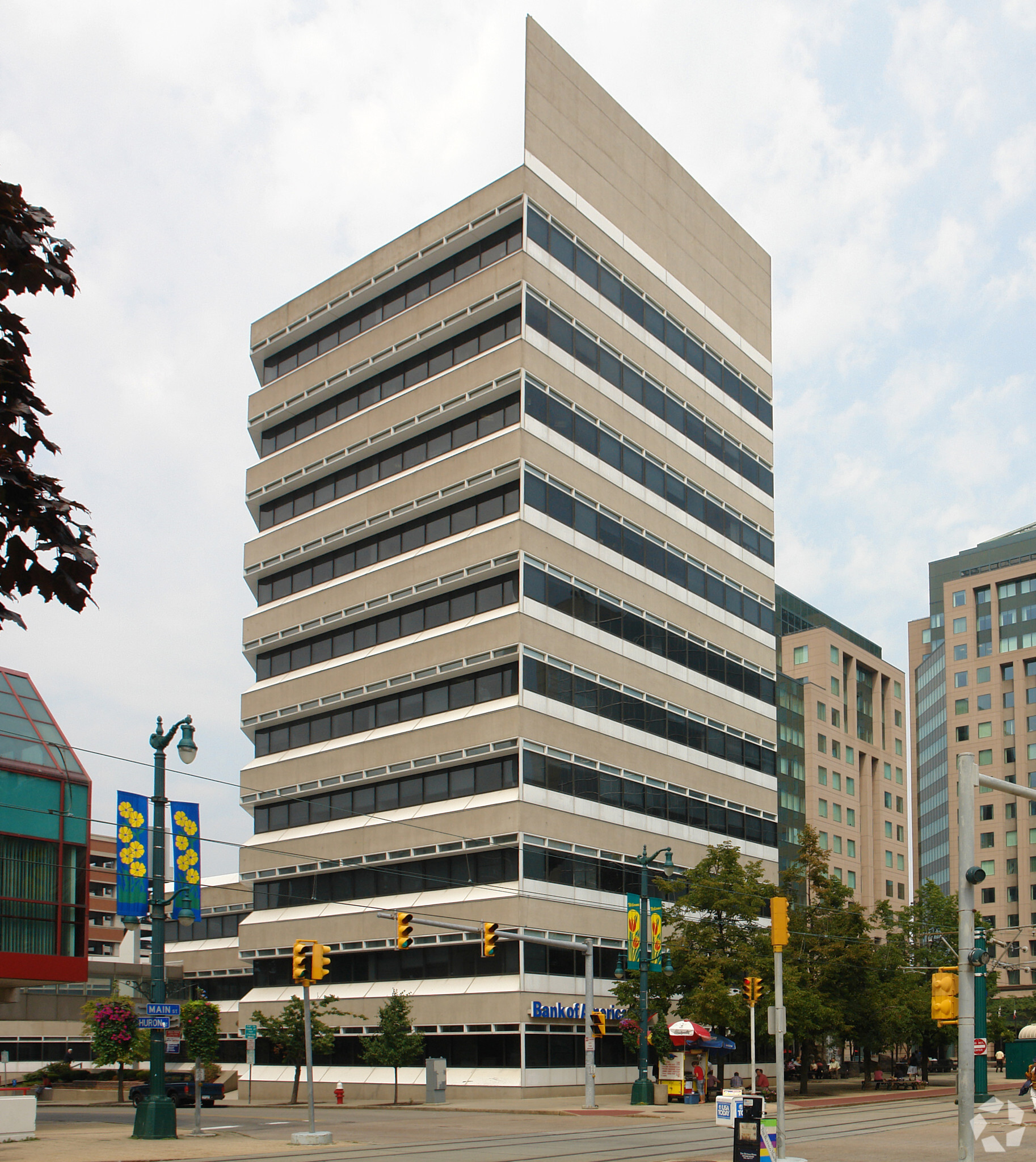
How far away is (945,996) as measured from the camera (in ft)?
59.8

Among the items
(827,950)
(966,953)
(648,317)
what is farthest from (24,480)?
(648,317)

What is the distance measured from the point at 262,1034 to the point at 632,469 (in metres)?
33.4

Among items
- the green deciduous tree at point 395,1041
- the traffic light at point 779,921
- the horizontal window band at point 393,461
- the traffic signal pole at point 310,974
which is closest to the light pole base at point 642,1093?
the green deciduous tree at point 395,1041

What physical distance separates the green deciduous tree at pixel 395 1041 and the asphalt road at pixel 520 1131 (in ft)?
7.69

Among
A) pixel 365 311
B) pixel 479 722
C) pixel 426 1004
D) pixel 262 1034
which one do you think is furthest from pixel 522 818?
pixel 365 311

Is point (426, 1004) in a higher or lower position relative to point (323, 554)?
lower

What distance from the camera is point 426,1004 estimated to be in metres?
59.9

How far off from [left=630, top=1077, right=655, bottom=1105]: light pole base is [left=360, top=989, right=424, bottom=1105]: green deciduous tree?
389 inches

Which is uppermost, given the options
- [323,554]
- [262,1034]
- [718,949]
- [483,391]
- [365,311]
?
[365,311]

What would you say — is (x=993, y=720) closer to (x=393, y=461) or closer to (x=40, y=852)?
(x=393, y=461)

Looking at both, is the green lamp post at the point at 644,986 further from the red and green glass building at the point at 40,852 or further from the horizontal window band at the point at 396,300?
the horizontal window band at the point at 396,300

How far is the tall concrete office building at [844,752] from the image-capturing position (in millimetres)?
122500

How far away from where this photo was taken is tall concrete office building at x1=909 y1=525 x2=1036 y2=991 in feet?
472

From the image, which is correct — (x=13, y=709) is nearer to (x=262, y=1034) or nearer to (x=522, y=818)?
(x=262, y=1034)
